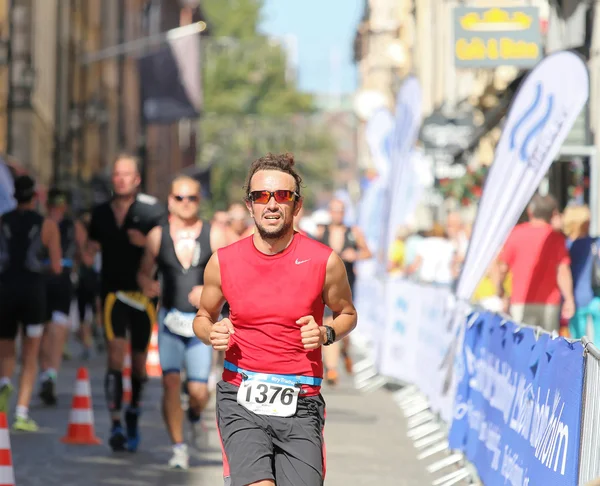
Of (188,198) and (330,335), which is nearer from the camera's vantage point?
(330,335)

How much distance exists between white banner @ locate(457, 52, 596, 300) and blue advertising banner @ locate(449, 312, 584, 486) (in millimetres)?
Result: 1220

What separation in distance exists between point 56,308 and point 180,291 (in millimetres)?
5538

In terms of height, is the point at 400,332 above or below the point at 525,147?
below

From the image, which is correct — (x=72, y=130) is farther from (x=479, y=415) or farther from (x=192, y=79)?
(x=479, y=415)

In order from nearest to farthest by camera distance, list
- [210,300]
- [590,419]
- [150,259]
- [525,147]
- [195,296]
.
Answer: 1. [590,419]
2. [210,300]
3. [195,296]
4. [150,259]
5. [525,147]

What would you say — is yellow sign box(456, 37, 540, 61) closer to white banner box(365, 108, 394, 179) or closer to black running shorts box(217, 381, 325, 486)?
white banner box(365, 108, 394, 179)

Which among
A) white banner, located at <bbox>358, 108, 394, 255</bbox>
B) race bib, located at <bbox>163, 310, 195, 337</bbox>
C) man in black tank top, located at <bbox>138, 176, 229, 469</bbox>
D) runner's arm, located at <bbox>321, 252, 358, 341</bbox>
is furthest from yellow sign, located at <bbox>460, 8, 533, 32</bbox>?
runner's arm, located at <bbox>321, 252, 358, 341</bbox>

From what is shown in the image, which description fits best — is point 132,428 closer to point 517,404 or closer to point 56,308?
point 517,404

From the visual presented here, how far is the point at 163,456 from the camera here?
1098 centimetres

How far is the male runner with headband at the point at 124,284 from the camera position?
10.9 metres

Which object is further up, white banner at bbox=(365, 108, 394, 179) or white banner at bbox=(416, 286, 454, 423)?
white banner at bbox=(365, 108, 394, 179)

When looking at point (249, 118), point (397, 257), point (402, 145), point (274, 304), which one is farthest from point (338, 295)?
point (249, 118)

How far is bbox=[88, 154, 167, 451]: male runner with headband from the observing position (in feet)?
35.8

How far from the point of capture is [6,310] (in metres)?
12.4
